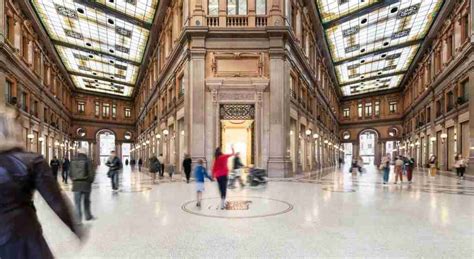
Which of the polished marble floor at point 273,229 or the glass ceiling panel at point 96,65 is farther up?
the glass ceiling panel at point 96,65

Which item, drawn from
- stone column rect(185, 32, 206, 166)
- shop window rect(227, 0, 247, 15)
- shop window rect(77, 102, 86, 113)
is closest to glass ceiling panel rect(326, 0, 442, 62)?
shop window rect(227, 0, 247, 15)

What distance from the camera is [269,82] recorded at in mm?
18641

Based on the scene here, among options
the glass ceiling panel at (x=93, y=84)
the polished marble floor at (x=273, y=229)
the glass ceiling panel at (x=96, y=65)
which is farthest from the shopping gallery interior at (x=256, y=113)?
the glass ceiling panel at (x=93, y=84)

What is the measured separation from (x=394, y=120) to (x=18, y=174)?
52889mm

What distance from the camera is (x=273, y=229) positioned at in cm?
581

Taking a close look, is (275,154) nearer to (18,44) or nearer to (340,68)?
(18,44)

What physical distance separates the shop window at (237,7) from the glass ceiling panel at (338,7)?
9652 millimetres

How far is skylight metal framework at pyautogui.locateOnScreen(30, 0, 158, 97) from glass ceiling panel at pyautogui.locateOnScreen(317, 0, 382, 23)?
13.4 meters

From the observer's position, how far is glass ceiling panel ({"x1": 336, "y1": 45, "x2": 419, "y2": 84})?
118 feet

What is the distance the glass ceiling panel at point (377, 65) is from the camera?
35.9 metres

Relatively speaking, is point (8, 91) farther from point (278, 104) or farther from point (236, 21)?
point (278, 104)

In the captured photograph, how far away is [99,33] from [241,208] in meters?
27.4

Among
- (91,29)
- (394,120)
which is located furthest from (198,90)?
(394,120)

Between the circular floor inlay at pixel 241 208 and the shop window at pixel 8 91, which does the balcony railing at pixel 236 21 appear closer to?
the circular floor inlay at pixel 241 208
